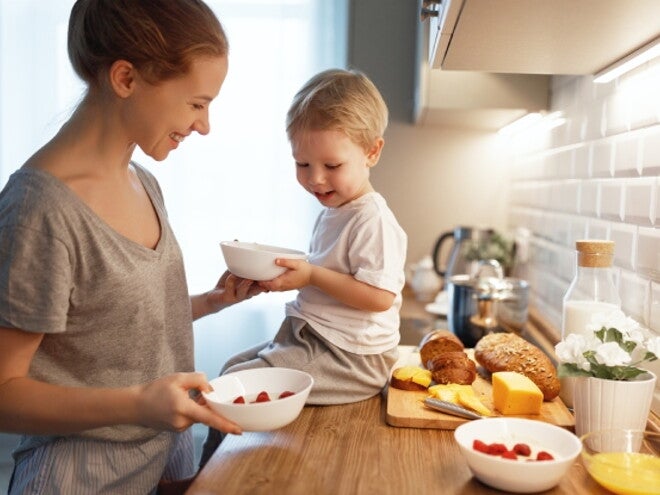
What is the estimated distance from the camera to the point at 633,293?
4.15ft

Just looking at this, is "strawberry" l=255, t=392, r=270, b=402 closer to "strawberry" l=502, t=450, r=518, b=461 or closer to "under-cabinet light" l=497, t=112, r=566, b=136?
"strawberry" l=502, t=450, r=518, b=461

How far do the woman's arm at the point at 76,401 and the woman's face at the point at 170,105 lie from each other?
13.5 inches

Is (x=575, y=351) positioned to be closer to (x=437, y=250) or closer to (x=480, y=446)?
(x=480, y=446)

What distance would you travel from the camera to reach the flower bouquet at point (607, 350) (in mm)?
970

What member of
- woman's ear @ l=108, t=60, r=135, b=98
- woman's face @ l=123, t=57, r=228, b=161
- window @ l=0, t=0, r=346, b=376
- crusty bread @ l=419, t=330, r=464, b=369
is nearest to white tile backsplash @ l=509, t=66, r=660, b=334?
crusty bread @ l=419, t=330, r=464, b=369

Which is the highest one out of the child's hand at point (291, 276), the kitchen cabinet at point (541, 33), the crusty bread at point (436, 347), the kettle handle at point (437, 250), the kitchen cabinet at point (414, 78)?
the kitchen cabinet at point (414, 78)

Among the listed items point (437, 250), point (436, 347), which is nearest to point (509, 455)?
point (436, 347)

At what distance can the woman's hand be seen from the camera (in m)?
0.90

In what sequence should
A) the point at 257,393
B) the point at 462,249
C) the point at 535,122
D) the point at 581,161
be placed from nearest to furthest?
the point at 257,393
the point at 581,161
the point at 535,122
the point at 462,249

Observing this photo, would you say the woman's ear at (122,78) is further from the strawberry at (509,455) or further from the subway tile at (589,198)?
the subway tile at (589,198)

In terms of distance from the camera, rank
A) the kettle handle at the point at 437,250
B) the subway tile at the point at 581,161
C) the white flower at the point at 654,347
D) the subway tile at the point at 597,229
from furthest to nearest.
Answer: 1. the kettle handle at the point at 437,250
2. the subway tile at the point at 581,161
3. the subway tile at the point at 597,229
4. the white flower at the point at 654,347

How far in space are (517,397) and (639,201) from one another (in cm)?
45

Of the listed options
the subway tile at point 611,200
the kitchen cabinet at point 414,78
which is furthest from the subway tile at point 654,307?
the kitchen cabinet at point 414,78

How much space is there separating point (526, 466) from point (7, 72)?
109 inches
